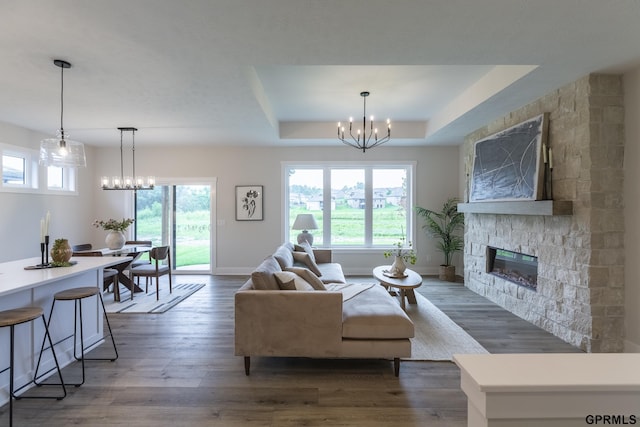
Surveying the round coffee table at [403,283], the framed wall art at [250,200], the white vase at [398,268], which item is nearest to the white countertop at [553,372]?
the round coffee table at [403,283]

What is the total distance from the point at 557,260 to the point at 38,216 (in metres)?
7.56

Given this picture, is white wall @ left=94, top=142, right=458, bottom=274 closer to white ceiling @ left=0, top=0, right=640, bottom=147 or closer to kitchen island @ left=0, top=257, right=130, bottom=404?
white ceiling @ left=0, top=0, right=640, bottom=147

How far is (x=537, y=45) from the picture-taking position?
2.37 metres

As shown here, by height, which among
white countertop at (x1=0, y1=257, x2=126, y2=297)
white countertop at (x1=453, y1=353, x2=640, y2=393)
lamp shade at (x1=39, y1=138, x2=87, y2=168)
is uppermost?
lamp shade at (x1=39, y1=138, x2=87, y2=168)

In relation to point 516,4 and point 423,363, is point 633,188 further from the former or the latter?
point 423,363

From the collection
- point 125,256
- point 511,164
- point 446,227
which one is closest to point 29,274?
point 125,256

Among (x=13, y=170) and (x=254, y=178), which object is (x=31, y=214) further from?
(x=254, y=178)

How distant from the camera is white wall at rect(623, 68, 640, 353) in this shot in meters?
2.77

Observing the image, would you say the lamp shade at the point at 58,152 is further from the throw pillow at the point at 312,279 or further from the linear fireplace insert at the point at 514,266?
the linear fireplace insert at the point at 514,266

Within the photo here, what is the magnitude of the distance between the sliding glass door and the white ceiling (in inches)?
83.7

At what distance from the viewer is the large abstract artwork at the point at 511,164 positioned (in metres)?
3.41

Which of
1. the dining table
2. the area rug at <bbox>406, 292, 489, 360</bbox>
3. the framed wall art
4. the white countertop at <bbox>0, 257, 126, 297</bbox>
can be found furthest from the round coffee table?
the dining table

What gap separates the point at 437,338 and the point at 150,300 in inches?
160

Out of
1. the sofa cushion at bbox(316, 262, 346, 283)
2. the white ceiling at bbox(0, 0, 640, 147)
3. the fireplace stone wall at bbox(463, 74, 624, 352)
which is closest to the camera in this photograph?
the white ceiling at bbox(0, 0, 640, 147)
